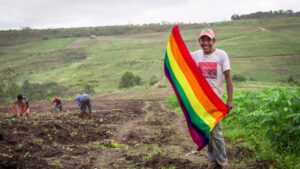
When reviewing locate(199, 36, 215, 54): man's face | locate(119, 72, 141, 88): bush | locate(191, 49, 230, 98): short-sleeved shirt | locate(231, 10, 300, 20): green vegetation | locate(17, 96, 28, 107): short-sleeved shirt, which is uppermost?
locate(231, 10, 300, 20): green vegetation

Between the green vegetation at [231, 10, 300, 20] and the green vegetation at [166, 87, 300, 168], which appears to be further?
the green vegetation at [231, 10, 300, 20]

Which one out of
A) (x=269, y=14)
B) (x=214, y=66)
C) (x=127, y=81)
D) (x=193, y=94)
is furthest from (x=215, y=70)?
(x=269, y=14)

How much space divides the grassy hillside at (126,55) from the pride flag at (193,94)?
38.2m

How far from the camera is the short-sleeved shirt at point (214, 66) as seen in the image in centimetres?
503

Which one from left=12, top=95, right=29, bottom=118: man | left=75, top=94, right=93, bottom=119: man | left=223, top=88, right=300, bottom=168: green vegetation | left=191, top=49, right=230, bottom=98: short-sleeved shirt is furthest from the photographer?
left=75, top=94, right=93, bottom=119: man

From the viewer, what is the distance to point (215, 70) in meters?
5.10

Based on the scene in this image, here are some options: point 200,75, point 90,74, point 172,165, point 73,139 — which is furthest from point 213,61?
point 90,74

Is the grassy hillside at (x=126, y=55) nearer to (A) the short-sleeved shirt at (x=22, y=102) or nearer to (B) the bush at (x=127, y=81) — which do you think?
(B) the bush at (x=127, y=81)

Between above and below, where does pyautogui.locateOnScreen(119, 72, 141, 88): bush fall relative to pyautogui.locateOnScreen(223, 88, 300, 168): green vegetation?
below

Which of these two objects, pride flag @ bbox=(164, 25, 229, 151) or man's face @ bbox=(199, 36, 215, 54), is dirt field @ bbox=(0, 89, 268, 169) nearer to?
pride flag @ bbox=(164, 25, 229, 151)

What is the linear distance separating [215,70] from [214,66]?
72 millimetres

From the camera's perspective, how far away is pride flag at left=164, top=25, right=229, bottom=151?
16.9 feet

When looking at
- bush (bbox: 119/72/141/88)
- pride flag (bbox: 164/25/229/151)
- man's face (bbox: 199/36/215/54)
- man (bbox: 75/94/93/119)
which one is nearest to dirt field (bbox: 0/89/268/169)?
pride flag (bbox: 164/25/229/151)

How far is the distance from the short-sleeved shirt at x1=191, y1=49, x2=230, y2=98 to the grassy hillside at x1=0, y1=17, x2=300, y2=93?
1508 inches
